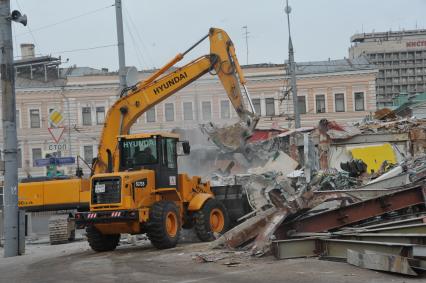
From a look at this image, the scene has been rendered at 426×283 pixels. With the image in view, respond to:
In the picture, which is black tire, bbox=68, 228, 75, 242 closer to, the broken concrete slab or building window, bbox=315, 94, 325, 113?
the broken concrete slab

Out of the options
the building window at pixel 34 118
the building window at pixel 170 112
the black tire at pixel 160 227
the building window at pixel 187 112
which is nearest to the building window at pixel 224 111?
the building window at pixel 187 112

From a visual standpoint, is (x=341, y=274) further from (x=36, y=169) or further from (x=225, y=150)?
(x=36, y=169)

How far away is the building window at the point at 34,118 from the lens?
5606cm

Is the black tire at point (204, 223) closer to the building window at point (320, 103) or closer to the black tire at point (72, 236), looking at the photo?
the black tire at point (72, 236)

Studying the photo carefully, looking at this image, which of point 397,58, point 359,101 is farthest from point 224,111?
point 397,58

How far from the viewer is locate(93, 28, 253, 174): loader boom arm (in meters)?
18.9

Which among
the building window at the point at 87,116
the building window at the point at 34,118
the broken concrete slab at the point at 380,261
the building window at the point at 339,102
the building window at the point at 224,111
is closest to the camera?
the broken concrete slab at the point at 380,261

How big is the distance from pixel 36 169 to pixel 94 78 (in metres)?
9.16

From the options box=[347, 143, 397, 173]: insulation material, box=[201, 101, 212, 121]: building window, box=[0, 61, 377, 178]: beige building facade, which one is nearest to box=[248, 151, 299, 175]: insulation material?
box=[201, 101, 212, 121]: building window

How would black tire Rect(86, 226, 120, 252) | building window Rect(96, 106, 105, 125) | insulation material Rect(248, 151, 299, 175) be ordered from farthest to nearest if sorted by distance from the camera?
building window Rect(96, 106, 105, 125) < insulation material Rect(248, 151, 299, 175) < black tire Rect(86, 226, 120, 252)

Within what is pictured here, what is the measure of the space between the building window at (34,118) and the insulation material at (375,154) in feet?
118

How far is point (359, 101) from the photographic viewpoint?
5741 centimetres

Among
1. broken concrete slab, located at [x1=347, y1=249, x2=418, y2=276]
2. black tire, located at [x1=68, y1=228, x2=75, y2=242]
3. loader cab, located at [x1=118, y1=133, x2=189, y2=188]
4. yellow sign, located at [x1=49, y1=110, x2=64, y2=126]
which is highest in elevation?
yellow sign, located at [x1=49, y1=110, x2=64, y2=126]

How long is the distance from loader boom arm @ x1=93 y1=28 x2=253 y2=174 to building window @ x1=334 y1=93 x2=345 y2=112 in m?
38.9
